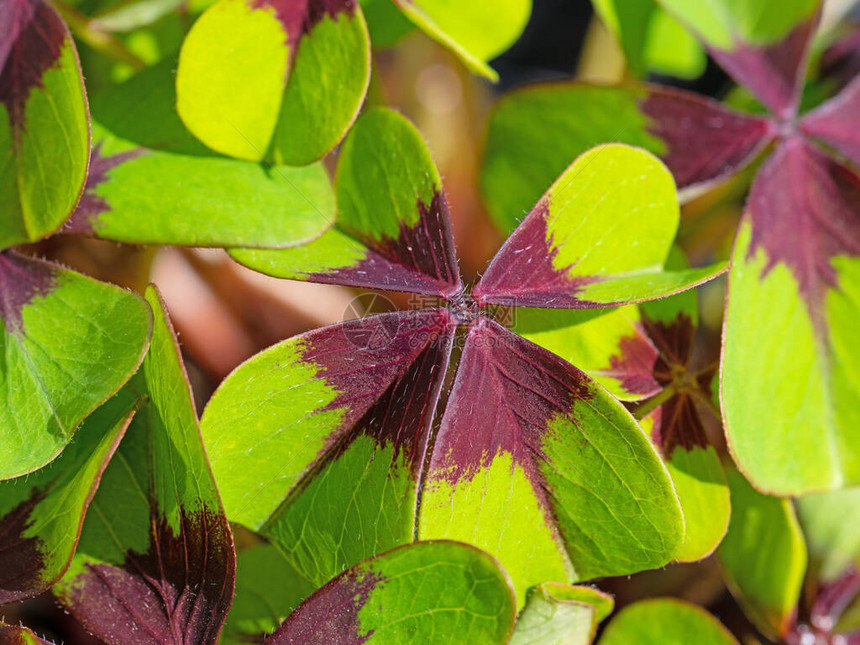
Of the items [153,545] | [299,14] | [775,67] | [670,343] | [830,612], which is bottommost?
[153,545]

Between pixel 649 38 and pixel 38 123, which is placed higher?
pixel 649 38

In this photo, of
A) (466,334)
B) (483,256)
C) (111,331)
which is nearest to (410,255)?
(466,334)

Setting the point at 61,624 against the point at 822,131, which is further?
the point at 61,624

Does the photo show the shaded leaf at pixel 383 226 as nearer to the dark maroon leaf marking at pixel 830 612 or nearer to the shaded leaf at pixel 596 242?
the shaded leaf at pixel 596 242

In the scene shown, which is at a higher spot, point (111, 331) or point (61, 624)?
point (111, 331)

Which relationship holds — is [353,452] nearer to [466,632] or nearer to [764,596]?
[466,632]

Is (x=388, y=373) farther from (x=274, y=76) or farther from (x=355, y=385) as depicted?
(x=274, y=76)

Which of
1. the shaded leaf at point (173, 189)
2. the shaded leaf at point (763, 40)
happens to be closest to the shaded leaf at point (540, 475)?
the shaded leaf at point (173, 189)

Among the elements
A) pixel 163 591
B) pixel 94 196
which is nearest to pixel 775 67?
pixel 94 196
